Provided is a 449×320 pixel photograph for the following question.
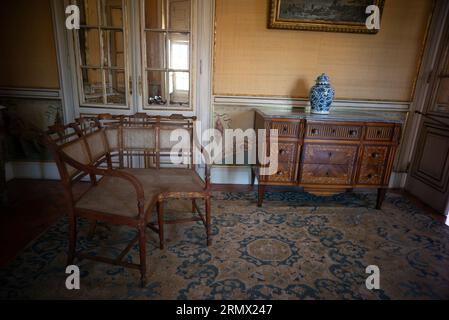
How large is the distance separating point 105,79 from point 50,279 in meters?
1.80

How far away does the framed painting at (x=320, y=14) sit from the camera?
2426 millimetres

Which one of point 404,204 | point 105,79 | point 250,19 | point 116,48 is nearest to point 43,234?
point 105,79

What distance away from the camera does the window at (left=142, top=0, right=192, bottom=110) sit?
8.08 ft

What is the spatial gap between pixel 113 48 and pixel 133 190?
5.07 ft

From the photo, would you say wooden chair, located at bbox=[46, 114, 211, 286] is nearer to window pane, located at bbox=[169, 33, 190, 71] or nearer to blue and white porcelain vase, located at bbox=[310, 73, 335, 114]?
window pane, located at bbox=[169, 33, 190, 71]

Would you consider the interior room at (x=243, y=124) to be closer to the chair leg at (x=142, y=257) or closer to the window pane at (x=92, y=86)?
the window pane at (x=92, y=86)

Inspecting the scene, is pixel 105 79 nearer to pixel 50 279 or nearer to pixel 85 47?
pixel 85 47

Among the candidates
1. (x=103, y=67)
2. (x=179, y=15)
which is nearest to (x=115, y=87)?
(x=103, y=67)

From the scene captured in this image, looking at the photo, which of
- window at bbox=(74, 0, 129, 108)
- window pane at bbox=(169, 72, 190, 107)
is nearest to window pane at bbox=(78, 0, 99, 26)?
window at bbox=(74, 0, 129, 108)

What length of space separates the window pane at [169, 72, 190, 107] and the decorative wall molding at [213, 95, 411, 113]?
281mm

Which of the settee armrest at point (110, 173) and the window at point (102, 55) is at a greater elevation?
the window at point (102, 55)

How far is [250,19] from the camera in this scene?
246cm

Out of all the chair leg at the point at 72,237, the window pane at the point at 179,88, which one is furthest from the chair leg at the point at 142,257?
the window pane at the point at 179,88

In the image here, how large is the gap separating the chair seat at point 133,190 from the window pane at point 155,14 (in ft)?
4.52
